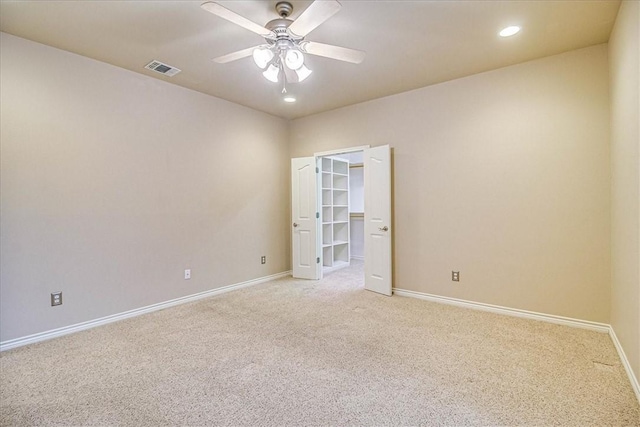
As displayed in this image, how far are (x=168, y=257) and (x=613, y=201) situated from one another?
458 cm

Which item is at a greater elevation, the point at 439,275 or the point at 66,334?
the point at 439,275

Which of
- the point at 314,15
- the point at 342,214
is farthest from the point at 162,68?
the point at 342,214

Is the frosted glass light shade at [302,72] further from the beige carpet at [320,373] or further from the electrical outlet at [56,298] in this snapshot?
the electrical outlet at [56,298]

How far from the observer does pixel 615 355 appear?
244cm

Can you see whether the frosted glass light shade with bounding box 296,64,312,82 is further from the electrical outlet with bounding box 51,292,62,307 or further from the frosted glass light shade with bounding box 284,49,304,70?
the electrical outlet with bounding box 51,292,62,307

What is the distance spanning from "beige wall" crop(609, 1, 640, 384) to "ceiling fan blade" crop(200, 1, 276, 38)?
2.36 m

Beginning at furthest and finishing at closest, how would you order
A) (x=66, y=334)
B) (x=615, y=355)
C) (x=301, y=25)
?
(x=66, y=334), (x=615, y=355), (x=301, y=25)

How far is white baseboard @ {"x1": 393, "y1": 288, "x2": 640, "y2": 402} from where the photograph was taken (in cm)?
224

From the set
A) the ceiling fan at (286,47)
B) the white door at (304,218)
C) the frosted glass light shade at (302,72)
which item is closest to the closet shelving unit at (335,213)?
the white door at (304,218)

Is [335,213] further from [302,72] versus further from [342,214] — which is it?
[302,72]

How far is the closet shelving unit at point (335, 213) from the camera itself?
595 cm

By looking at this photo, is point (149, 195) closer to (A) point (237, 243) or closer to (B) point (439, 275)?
(A) point (237, 243)

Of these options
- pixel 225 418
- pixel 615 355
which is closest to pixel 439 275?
pixel 615 355

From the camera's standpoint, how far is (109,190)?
10.7 feet
